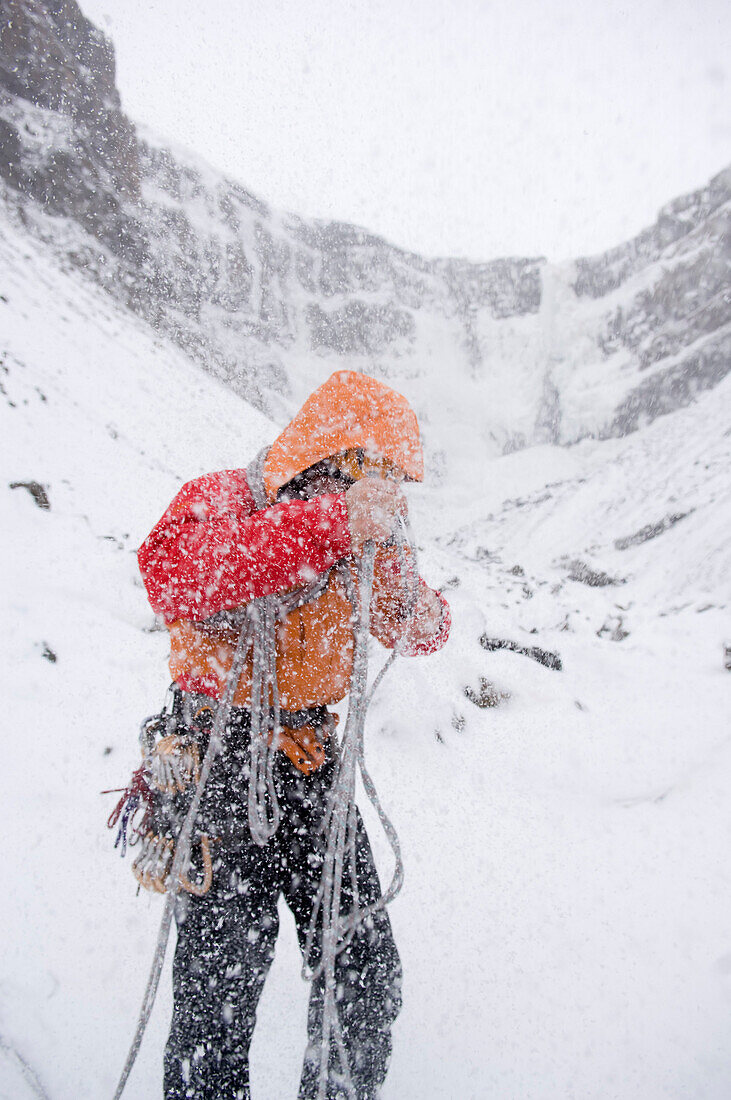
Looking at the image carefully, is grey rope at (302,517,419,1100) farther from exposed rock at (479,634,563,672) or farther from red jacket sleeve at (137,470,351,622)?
exposed rock at (479,634,563,672)

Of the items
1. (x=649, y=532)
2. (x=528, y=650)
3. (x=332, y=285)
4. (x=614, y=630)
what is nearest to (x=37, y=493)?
(x=528, y=650)

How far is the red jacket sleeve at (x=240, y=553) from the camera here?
1.11 meters

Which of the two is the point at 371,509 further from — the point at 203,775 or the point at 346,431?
the point at 203,775

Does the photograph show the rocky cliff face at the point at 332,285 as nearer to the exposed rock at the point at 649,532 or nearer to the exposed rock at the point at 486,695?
the exposed rock at the point at 649,532

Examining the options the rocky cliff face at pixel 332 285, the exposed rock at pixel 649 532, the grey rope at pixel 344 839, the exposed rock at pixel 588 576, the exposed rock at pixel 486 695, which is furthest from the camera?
the rocky cliff face at pixel 332 285

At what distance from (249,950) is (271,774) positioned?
447 millimetres

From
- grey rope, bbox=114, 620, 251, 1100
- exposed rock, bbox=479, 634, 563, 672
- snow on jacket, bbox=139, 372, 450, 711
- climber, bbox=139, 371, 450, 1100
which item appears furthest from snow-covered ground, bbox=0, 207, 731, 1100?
snow on jacket, bbox=139, 372, 450, 711

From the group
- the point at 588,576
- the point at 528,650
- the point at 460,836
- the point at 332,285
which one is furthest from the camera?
the point at 332,285

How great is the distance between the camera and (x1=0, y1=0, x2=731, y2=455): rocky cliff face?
71.4 ft

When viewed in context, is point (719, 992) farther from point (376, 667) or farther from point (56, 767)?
point (56, 767)

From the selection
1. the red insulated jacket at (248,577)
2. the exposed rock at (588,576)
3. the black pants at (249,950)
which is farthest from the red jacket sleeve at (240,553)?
the exposed rock at (588,576)

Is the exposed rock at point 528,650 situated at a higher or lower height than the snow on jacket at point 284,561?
lower

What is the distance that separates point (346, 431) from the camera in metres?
1.28

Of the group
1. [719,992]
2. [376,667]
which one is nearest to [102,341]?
[376,667]
